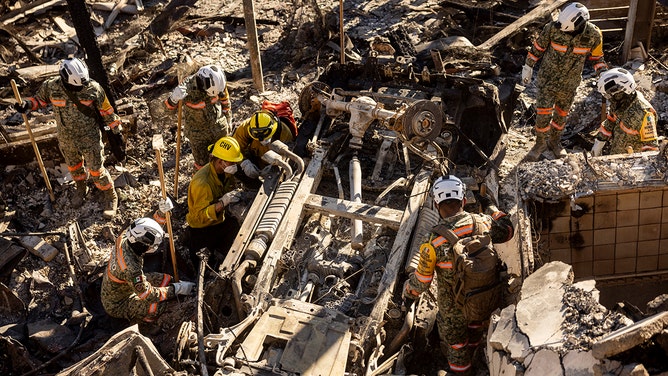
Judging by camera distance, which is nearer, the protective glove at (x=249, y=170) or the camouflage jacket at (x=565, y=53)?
the protective glove at (x=249, y=170)

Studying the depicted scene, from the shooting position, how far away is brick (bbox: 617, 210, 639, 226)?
20.3 ft

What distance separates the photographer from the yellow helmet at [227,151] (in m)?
7.61

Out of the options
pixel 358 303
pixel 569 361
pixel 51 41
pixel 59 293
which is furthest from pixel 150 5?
pixel 569 361

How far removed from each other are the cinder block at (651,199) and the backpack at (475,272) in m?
1.48

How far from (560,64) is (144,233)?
5378mm

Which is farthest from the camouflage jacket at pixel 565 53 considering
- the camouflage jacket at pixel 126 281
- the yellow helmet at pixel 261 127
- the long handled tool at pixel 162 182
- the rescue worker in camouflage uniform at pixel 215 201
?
the camouflage jacket at pixel 126 281

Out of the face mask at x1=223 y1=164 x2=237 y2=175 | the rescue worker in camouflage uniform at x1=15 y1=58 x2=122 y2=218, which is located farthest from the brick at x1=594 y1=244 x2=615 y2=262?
the rescue worker in camouflage uniform at x1=15 y1=58 x2=122 y2=218

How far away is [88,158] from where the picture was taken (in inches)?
342

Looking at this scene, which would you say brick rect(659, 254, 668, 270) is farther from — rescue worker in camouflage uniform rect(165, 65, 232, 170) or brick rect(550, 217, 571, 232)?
rescue worker in camouflage uniform rect(165, 65, 232, 170)

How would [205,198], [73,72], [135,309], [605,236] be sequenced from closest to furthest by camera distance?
[605,236] < [135,309] < [205,198] < [73,72]

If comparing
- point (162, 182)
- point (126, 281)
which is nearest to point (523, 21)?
point (162, 182)

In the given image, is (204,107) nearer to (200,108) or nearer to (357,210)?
(200,108)

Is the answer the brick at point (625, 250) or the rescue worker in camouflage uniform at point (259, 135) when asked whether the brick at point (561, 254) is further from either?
the rescue worker in camouflage uniform at point (259, 135)

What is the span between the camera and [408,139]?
24.2 ft
